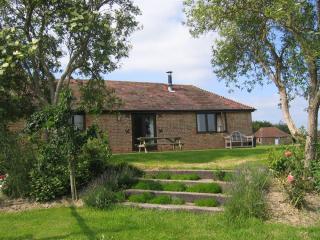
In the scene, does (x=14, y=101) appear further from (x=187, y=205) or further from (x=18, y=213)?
(x=187, y=205)

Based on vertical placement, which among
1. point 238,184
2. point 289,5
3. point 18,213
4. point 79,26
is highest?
point 289,5

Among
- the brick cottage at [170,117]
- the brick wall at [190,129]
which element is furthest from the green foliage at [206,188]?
the brick wall at [190,129]

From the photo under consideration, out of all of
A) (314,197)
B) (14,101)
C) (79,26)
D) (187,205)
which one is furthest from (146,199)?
(14,101)

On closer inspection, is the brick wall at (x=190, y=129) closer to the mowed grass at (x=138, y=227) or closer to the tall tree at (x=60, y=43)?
the tall tree at (x=60, y=43)

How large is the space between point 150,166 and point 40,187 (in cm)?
308

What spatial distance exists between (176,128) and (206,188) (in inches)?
757

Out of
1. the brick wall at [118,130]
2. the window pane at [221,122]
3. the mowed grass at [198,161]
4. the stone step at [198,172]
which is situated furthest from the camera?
the window pane at [221,122]

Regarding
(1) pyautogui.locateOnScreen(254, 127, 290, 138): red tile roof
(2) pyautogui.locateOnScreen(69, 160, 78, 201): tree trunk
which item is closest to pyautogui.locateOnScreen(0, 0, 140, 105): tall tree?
(2) pyautogui.locateOnScreen(69, 160, 78, 201): tree trunk

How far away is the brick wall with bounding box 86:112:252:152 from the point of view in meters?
26.4

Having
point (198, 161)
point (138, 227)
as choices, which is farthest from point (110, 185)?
point (198, 161)

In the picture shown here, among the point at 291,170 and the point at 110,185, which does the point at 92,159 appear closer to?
the point at 110,185

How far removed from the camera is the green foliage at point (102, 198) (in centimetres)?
974

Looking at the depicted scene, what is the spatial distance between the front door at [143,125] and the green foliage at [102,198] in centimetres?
1768

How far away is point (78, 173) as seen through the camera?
38.6 ft
